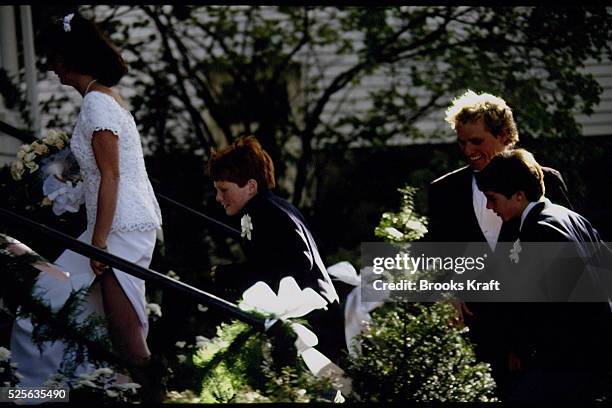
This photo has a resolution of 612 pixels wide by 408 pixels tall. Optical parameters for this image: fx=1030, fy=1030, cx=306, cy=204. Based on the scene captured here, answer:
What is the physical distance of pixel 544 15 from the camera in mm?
7840

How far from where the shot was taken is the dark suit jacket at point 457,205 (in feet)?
15.0

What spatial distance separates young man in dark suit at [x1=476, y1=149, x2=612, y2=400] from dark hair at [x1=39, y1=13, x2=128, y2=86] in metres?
1.69

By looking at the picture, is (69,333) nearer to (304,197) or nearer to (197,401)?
(197,401)

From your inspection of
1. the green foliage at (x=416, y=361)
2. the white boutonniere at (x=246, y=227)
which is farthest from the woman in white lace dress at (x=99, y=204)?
the green foliage at (x=416, y=361)

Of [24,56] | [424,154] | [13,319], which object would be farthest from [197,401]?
[424,154]

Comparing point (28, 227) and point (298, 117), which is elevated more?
point (298, 117)

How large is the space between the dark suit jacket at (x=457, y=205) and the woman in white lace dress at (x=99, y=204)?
1.29 meters

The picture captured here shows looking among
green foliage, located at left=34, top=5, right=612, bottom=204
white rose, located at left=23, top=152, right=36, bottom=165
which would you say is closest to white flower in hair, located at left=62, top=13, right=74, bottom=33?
white rose, located at left=23, top=152, right=36, bottom=165

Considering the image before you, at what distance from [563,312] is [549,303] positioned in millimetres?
62

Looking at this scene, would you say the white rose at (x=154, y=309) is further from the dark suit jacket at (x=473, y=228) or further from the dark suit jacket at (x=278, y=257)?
the dark suit jacket at (x=473, y=228)

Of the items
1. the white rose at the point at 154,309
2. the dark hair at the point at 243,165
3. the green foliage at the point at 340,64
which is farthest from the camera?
the green foliage at the point at 340,64

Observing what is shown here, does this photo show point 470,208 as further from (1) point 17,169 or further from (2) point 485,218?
(1) point 17,169

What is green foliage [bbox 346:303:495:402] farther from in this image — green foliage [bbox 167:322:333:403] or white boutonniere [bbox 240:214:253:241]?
white boutonniere [bbox 240:214:253:241]

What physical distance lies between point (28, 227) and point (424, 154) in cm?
491
